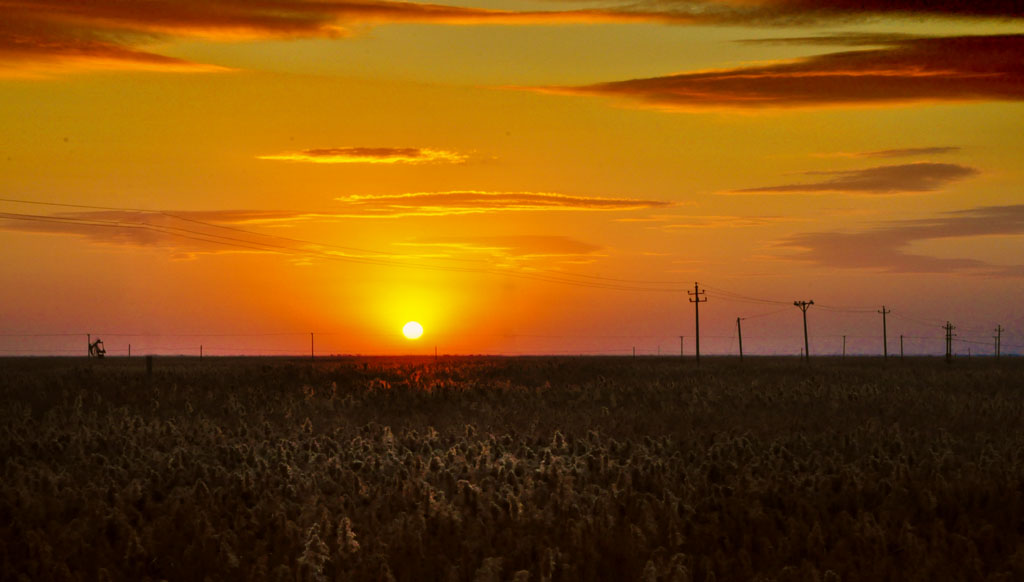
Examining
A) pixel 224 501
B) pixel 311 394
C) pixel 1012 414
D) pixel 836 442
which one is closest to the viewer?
pixel 224 501

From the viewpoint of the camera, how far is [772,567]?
14727 mm

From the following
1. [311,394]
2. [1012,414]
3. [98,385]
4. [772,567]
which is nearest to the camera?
[772,567]

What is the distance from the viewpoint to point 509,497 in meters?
18.2

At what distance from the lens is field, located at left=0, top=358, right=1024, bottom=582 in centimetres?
1457

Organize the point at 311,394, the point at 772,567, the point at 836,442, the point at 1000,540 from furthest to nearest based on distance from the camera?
the point at 311,394
the point at 836,442
the point at 1000,540
the point at 772,567

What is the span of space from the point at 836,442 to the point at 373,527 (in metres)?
14.4

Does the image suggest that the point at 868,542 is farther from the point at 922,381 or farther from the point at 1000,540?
the point at 922,381

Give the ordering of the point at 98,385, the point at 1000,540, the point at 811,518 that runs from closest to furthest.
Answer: the point at 1000,540, the point at 811,518, the point at 98,385

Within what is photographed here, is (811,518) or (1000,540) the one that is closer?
(1000,540)

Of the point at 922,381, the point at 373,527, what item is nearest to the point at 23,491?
the point at 373,527

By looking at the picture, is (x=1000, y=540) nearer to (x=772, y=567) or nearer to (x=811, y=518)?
(x=811, y=518)

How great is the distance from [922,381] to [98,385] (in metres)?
42.4

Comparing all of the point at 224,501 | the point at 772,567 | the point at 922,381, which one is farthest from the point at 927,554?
the point at 922,381

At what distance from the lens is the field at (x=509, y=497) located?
47.8 feet
